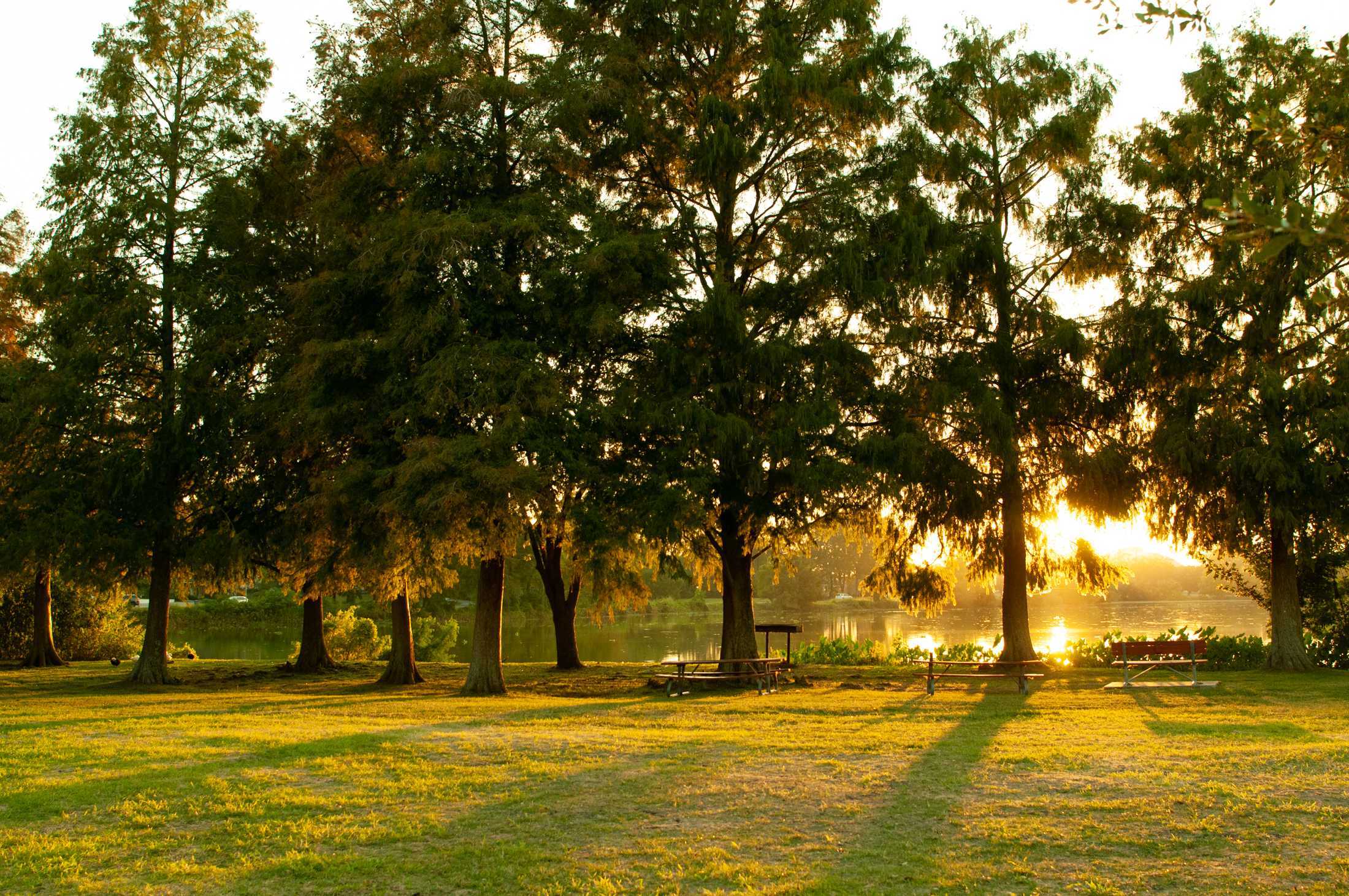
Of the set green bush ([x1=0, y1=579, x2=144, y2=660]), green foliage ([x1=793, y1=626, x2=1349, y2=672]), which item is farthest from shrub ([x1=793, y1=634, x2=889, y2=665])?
green bush ([x1=0, y1=579, x2=144, y2=660])

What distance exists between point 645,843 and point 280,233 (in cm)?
1801

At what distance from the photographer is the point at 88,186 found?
19.7m

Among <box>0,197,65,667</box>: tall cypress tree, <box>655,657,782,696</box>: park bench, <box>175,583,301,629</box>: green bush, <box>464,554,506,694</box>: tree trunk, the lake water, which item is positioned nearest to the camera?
<box>655,657,782,696</box>: park bench

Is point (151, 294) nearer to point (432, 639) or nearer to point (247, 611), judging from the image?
point (432, 639)

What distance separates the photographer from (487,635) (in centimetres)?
1845

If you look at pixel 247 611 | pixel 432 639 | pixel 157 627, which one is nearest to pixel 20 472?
pixel 157 627

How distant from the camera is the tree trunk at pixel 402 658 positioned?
816 inches

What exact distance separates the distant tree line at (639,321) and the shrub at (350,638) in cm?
650

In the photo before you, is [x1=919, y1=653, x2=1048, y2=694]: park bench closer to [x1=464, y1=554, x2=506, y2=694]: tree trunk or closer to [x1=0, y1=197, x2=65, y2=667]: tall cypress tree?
[x1=464, y1=554, x2=506, y2=694]: tree trunk

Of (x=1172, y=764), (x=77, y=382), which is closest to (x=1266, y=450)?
(x=1172, y=764)

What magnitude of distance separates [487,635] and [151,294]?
9.20 m

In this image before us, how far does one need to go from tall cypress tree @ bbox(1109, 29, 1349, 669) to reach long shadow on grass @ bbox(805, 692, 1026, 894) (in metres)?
11.9

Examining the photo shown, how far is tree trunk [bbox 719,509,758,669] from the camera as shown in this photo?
19.4 metres

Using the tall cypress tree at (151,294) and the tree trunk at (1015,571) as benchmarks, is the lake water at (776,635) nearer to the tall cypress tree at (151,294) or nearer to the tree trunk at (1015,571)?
the tree trunk at (1015,571)
